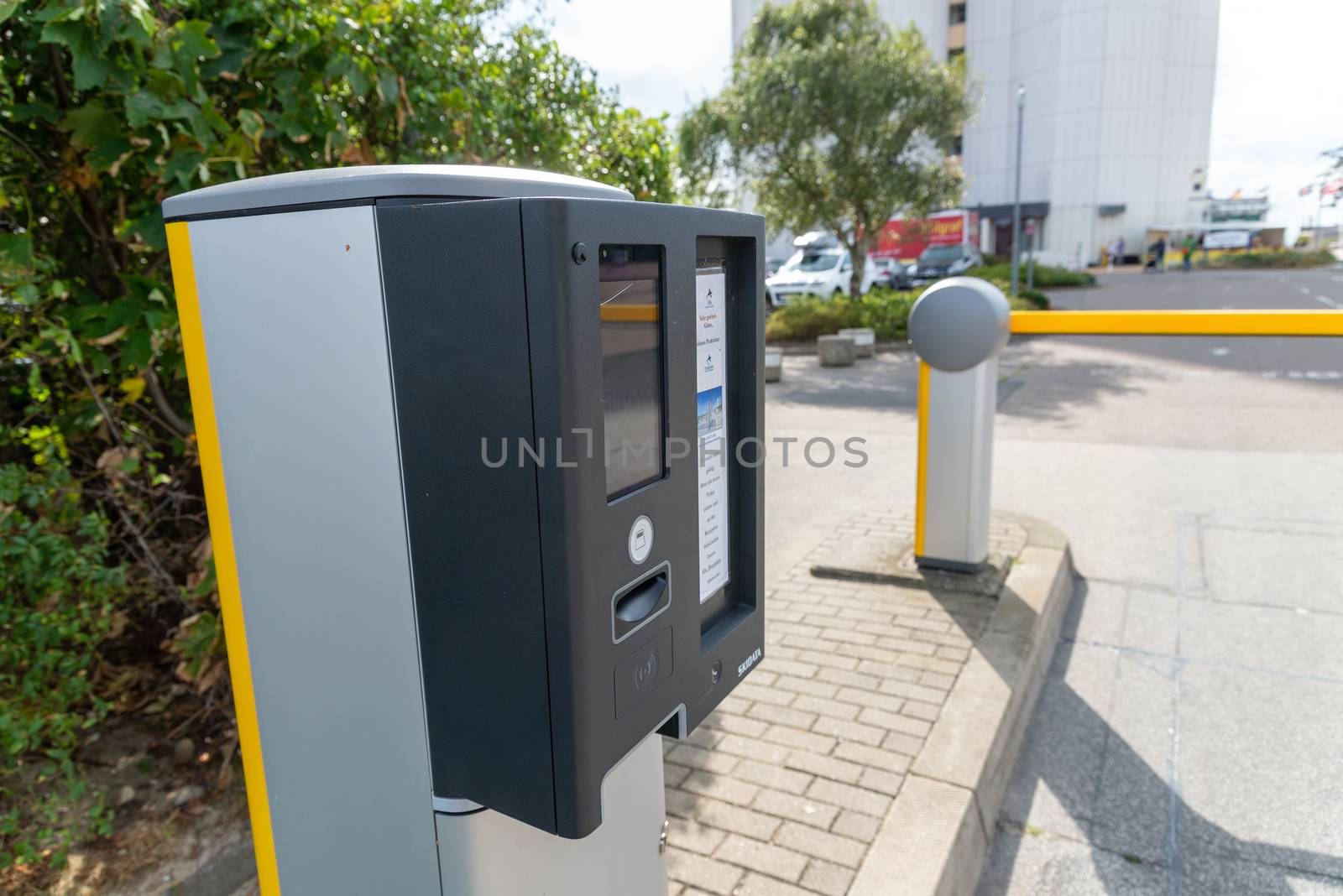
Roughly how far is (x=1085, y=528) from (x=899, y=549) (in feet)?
5.55

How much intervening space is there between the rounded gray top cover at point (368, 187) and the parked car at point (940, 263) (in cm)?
2671

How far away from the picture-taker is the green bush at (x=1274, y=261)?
4034 centimetres

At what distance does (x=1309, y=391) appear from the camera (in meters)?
10.6

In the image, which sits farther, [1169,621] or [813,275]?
[813,275]

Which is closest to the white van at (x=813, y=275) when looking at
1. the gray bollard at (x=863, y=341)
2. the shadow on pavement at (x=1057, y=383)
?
the gray bollard at (x=863, y=341)

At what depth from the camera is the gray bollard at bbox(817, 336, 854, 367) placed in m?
14.4

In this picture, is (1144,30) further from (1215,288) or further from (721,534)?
(721,534)

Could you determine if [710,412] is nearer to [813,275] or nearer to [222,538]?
[222,538]

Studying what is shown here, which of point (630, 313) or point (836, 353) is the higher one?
point (630, 313)

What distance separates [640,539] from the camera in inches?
49.1

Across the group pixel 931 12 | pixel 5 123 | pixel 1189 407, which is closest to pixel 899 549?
pixel 5 123

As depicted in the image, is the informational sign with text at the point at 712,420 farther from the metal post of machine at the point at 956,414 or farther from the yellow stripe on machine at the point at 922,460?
the yellow stripe on machine at the point at 922,460

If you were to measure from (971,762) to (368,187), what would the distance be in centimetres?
250

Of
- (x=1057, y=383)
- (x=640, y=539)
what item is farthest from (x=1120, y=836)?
(x=1057, y=383)
